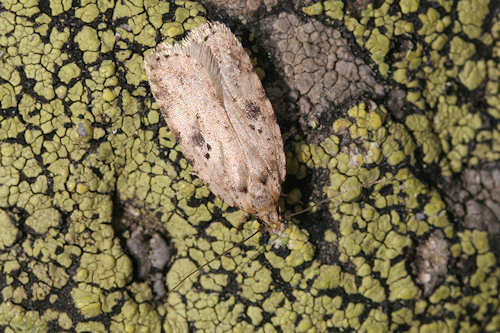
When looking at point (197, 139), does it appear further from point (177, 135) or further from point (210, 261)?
point (210, 261)

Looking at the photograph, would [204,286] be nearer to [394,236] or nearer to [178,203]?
[178,203]

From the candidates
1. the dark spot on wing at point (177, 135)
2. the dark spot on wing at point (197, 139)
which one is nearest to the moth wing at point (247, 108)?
the dark spot on wing at point (197, 139)

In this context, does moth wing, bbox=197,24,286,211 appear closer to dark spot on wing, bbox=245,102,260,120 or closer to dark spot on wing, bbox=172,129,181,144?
dark spot on wing, bbox=245,102,260,120

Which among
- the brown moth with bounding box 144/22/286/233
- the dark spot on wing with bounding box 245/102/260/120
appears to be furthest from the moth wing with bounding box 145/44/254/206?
the dark spot on wing with bounding box 245/102/260/120

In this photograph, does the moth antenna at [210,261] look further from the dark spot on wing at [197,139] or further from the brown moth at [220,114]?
the dark spot on wing at [197,139]

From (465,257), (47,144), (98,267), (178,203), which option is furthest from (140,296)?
(465,257)

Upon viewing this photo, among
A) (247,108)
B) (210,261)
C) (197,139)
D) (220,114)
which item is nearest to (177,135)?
(197,139)
